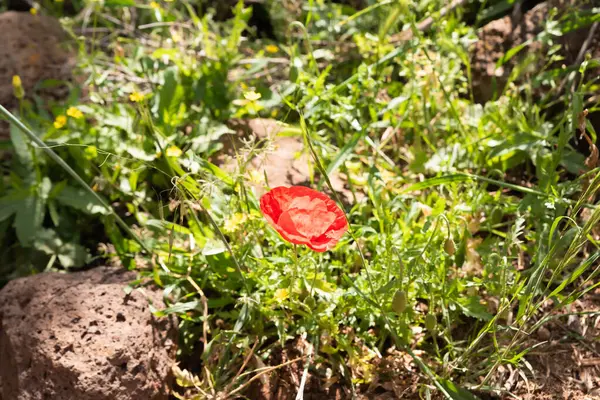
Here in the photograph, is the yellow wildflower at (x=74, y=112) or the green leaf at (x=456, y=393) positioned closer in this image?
the green leaf at (x=456, y=393)

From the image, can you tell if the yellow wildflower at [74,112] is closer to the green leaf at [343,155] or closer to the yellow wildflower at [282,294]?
the green leaf at [343,155]

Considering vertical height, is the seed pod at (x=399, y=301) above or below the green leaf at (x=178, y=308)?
above

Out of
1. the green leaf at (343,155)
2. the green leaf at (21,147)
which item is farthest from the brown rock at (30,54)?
the green leaf at (343,155)

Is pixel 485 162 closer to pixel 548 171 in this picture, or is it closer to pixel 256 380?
pixel 548 171

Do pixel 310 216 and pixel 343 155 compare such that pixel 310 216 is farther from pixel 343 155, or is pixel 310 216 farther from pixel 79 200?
pixel 79 200

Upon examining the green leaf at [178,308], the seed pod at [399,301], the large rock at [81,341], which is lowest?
the large rock at [81,341]

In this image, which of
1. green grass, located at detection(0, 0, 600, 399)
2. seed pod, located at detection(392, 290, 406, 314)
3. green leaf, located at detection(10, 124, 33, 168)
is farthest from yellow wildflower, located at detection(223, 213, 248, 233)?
green leaf, located at detection(10, 124, 33, 168)
